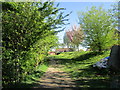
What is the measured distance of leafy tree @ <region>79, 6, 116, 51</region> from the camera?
16625 millimetres

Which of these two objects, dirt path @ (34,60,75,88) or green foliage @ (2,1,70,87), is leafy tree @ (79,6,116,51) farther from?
green foliage @ (2,1,70,87)

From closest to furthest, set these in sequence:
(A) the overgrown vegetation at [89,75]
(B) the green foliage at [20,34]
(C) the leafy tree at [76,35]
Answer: (B) the green foliage at [20,34]
(A) the overgrown vegetation at [89,75]
(C) the leafy tree at [76,35]

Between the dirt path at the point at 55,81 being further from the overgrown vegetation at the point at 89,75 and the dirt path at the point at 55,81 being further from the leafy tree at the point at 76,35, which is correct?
the leafy tree at the point at 76,35

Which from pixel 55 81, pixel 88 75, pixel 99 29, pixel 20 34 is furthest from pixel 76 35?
pixel 20 34

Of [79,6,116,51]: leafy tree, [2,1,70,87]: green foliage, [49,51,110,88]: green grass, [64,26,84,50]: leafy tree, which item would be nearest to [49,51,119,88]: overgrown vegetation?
[49,51,110,88]: green grass

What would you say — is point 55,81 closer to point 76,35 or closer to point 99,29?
point 99,29

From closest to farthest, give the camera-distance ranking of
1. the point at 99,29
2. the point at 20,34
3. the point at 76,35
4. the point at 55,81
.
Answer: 1. the point at 20,34
2. the point at 55,81
3. the point at 99,29
4. the point at 76,35

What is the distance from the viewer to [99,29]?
16.7 metres

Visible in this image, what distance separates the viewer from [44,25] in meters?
5.45

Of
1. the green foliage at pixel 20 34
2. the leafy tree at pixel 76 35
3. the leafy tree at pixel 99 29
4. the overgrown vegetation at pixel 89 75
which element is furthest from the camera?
the leafy tree at pixel 76 35

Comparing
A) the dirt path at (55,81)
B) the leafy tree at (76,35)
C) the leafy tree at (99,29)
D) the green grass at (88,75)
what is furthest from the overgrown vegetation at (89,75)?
the leafy tree at (76,35)

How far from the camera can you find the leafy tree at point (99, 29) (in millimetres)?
16625

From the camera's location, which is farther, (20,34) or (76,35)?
(76,35)

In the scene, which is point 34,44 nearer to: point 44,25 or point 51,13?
point 44,25
